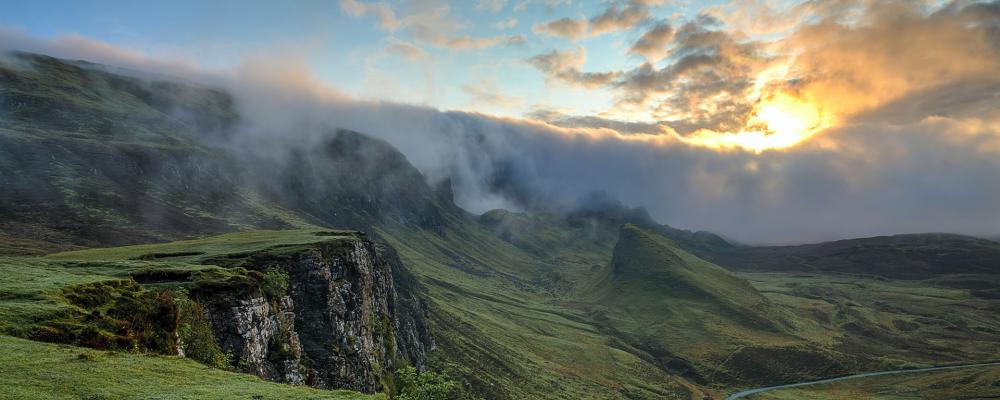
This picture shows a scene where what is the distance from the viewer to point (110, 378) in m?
29.5

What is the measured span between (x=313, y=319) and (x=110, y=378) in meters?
48.8

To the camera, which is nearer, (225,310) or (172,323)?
(172,323)

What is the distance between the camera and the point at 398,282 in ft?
636

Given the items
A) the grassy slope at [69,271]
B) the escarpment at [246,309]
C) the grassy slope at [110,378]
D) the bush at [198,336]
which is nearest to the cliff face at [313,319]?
the escarpment at [246,309]

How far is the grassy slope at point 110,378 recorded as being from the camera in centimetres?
2652

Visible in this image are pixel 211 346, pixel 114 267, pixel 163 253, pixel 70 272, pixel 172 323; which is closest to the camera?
pixel 172 323

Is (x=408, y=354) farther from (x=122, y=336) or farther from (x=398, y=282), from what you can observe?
(x=122, y=336)

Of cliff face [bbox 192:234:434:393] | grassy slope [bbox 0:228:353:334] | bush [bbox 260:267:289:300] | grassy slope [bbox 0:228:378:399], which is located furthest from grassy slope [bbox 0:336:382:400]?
bush [bbox 260:267:289:300]

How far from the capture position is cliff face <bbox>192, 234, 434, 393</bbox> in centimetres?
5419

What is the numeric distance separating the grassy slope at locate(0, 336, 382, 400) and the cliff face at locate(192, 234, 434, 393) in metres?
17.1

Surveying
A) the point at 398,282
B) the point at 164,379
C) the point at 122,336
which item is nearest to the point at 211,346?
the point at 122,336

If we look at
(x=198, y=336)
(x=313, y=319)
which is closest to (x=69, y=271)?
(x=198, y=336)

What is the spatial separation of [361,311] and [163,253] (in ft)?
112

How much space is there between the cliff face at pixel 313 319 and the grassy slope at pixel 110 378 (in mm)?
17109
